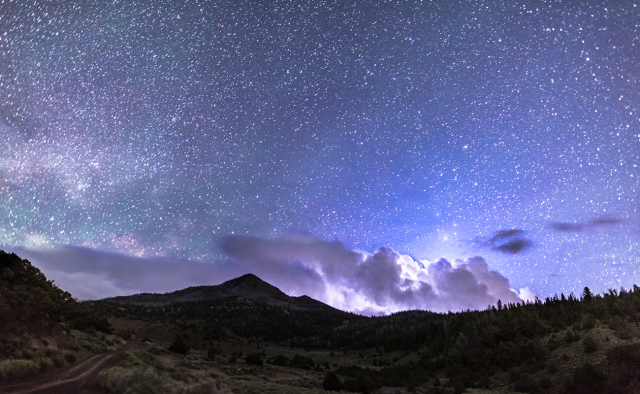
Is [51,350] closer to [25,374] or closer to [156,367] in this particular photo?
[25,374]

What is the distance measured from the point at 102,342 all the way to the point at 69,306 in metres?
4.09

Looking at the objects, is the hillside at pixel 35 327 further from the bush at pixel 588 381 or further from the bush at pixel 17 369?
the bush at pixel 588 381

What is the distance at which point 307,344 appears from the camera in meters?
85.6

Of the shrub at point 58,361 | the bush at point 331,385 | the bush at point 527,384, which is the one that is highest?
the shrub at point 58,361

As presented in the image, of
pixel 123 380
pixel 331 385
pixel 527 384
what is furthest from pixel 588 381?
pixel 123 380

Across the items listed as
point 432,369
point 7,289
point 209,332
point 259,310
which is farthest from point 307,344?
point 7,289

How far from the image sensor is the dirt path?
47.8 feet

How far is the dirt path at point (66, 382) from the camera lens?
1457cm

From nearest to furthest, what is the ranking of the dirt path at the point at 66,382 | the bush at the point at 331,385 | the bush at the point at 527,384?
the dirt path at the point at 66,382, the bush at the point at 527,384, the bush at the point at 331,385

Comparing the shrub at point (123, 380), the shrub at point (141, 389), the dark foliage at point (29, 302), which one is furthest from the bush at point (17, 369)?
the shrub at point (141, 389)

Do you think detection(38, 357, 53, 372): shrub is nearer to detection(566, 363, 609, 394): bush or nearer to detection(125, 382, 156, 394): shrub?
detection(125, 382, 156, 394): shrub

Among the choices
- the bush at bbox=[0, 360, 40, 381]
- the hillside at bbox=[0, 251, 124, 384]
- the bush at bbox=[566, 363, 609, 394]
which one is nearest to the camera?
the bush at bbox=[0, 360, 40, 381]

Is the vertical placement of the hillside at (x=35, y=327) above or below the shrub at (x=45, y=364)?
above

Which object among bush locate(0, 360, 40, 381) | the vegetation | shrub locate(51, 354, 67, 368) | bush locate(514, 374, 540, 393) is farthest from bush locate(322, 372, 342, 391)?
bush locate(0, 360, 40, 381)
